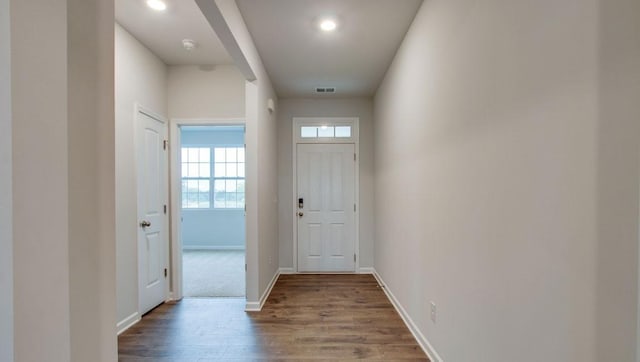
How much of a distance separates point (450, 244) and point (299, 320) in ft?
5.78

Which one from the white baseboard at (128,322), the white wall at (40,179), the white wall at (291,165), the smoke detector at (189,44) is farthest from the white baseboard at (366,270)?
the white wall at (40,179)

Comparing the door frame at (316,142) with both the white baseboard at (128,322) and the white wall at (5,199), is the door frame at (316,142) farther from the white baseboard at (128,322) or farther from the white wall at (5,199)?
the white wall at (5,199)

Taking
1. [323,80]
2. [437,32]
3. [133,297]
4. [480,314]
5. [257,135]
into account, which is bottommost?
[133,297]

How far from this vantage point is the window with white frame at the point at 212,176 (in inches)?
279

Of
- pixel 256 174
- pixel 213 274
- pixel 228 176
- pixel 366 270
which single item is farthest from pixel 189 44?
pixel 228 176

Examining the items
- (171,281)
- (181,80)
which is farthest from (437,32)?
(171,281)

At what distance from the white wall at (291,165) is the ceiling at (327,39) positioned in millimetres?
543

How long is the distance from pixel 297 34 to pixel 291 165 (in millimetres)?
2249

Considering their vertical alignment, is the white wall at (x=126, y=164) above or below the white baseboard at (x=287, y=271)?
above

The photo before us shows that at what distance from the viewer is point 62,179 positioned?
2.55 feet

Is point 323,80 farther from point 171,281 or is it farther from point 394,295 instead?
point 171,281

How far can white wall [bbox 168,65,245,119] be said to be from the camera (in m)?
3.68

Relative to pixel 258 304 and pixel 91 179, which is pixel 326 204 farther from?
pixel 91 179

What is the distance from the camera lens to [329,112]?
4859mm
